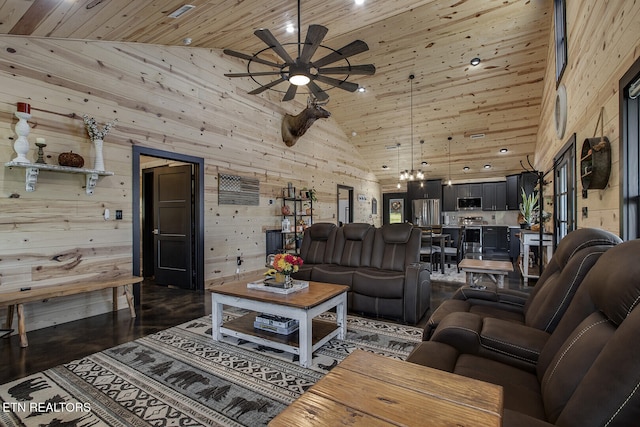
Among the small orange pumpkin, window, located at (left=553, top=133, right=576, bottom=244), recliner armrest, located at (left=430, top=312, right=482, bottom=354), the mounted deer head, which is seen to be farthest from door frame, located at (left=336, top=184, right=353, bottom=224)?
recliner armrest, located at (left=430, top=312, right=482, bottom=354)

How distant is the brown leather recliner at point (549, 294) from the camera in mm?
1584

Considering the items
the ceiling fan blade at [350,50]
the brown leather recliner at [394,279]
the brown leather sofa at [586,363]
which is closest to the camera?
the brown leather sofa at [586,363]

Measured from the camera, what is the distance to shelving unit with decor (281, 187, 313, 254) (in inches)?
261

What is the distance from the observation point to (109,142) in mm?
3928

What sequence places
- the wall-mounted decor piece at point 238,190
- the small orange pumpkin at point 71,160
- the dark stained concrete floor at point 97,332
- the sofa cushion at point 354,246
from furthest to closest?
the wall-mounted decor piece at point 238,190
the sofa cushion at point 354,246
the small orange pumpkin at point 71,160
the dark stained concrete floor at point 97,332

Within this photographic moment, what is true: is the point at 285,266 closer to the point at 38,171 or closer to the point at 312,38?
the point at 312,38

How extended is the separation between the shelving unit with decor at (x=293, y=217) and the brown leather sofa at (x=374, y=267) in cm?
195

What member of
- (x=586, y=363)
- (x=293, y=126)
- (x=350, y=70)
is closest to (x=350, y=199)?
(x=293, y=126)

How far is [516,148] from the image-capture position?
8.23 metres

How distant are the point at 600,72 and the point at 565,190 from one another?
2.11 meters

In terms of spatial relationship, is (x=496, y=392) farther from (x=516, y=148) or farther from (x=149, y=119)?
(x=516, y=148)

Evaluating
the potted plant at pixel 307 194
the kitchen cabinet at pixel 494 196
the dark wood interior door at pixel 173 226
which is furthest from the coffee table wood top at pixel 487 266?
the kitchen cabinet at pixel 494 196

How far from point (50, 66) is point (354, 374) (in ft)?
14.5

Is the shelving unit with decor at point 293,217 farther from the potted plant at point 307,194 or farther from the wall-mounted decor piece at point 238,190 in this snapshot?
the wall-mounted decor piece at point 238,190
